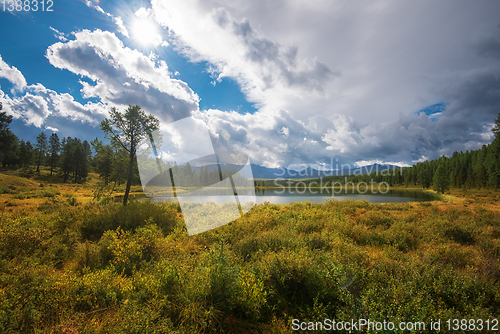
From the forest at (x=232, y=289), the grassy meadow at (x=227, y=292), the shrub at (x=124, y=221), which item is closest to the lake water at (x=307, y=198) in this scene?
the shrub at (x=124, y=221)

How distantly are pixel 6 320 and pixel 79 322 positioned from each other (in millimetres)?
1338

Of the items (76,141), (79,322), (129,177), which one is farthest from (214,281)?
(76,141)

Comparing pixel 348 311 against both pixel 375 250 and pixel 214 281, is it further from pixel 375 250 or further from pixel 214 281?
pixel 375 250

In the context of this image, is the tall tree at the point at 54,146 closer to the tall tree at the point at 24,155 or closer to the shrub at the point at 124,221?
the tall tree at the point at 24,155

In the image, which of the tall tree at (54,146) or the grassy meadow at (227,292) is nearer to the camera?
the grassy meadow at (227,292)

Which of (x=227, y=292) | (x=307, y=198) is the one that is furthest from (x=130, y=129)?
(x=307, y=198)

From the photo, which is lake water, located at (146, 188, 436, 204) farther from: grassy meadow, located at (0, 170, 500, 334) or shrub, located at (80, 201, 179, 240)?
grassy meadow, located at (0, 170, 500, 334)

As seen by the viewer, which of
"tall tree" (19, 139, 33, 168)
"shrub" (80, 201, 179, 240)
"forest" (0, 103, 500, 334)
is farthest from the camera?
"tall tree" (19, 139, 33, 168)

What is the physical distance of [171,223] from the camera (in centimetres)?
1116

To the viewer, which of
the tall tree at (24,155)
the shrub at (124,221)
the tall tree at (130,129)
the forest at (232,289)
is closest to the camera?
the forest at (232,289)

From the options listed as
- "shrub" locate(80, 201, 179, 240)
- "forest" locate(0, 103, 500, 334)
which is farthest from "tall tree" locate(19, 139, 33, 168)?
"forest" locate(0, 103, 500, 334)

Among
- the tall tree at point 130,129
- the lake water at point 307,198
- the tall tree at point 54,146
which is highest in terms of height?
the tall tree at point 54,146

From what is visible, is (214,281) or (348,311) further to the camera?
(214,281)

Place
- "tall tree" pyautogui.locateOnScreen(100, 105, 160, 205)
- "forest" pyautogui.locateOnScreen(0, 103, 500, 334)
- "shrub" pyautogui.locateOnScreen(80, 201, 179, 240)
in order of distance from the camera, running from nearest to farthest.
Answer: "forest" pyautogui.locateOnScreen(0, 103, 500, 334) → "shrub" pyautogui.locateOnScreen(80, 201, 179, 240) → "tall tree" pyautogui.locateOnScreen(100, 105, 160, 205)
